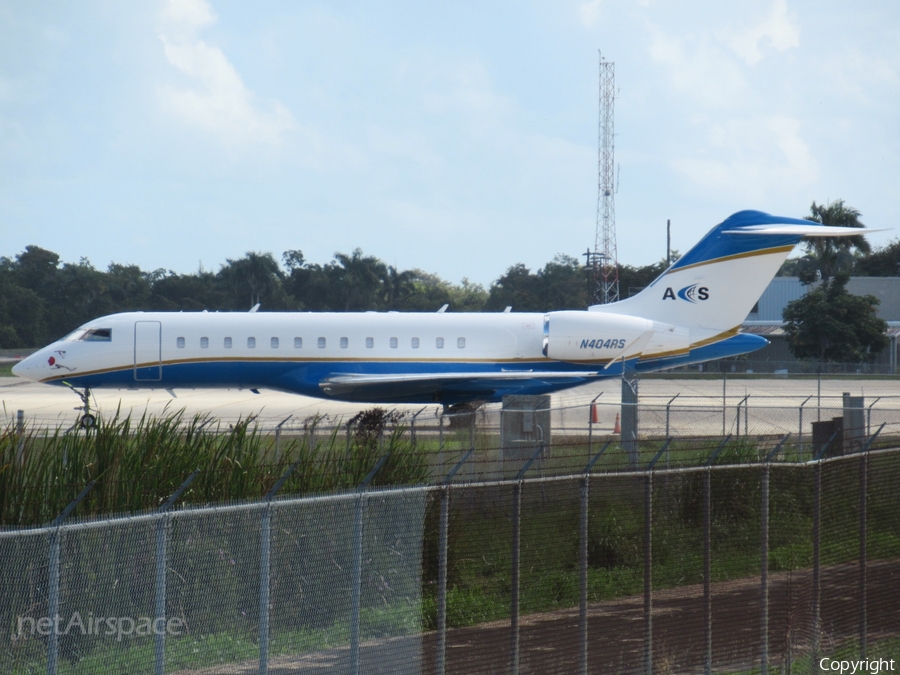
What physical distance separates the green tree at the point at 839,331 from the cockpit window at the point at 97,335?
37.0m

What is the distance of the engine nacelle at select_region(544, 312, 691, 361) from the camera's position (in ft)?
84.0

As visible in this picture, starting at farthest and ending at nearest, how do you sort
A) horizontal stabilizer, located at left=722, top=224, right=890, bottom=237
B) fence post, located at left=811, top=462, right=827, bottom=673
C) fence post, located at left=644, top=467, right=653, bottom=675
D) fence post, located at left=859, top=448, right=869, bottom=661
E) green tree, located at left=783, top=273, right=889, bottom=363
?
green tree, located at left=783, top=273, right=889, bottom=363 → horizontal stabilizer, located at left=722, top=224, right=890, bottom=237 → fence post, located at left=859, top=448, right=869, bottom=661 → fence post, located at left=811, top=462, right=827, bottom=673 → fence post, located at left=644, top=467, right=653, bottom=675

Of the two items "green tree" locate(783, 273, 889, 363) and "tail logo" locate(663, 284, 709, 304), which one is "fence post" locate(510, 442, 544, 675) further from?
"green tree" locate(783, 273, 889, 363)

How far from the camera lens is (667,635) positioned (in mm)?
8211

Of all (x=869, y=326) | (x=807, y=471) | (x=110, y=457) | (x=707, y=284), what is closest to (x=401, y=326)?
(x=707, y=284)

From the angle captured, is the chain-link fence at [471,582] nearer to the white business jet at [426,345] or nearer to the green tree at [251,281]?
the white business jet at [426,345]

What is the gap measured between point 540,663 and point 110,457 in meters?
3.73

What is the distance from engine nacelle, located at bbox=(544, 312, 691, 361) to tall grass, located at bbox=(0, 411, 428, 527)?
1710cm

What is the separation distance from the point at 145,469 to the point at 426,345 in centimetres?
1882

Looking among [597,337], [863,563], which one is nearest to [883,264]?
[597,337]

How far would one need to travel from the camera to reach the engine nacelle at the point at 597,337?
25.6 meters

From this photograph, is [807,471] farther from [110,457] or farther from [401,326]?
[401,326]

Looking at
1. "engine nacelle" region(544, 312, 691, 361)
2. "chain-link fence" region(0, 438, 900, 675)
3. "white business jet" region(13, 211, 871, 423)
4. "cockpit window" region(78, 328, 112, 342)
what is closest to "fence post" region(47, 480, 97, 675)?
"chain-link fence" region(0, 438, 900, 675)

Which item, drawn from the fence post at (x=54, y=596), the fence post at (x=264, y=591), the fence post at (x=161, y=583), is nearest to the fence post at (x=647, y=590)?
the fence post at (x=264, y=591)
